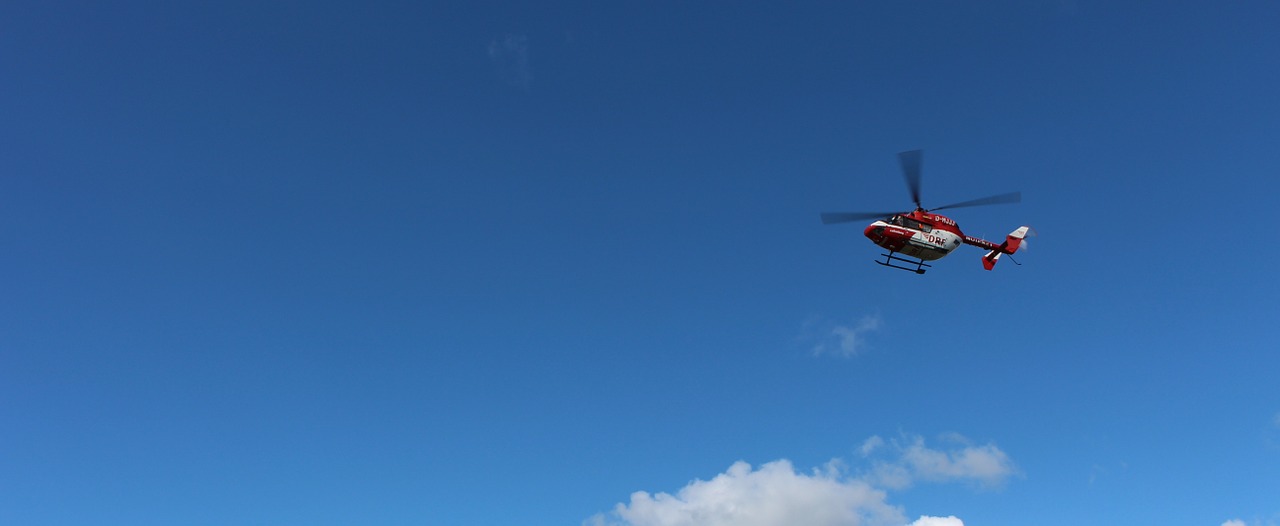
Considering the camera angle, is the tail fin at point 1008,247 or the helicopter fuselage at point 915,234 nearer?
the helicopter fuselage at point 915,234

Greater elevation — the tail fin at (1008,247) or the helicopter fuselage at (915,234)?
the tail fin at (1008,247)

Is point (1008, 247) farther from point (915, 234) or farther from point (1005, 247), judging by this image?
point (915, 234)

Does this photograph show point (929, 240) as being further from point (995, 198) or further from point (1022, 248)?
point (1022, 248)

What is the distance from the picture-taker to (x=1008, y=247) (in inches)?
3169

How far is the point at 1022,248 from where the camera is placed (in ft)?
265

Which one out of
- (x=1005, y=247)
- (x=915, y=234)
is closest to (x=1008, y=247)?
(x=1005, y=247)

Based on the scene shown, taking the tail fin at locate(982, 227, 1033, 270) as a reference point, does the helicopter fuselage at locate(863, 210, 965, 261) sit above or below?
below

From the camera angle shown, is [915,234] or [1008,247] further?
[1008,247]

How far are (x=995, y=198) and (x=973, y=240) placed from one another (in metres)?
12.1

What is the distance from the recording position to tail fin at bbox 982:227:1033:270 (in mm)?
80500

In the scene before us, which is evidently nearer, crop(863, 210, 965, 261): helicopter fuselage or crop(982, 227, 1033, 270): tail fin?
crop(863, 210, 965, 261): helicopter fuselage

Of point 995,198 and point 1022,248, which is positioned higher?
point 1022,248

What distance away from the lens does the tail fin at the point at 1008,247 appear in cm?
8050

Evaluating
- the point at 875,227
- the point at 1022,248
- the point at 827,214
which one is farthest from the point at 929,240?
the point at 1022,248
